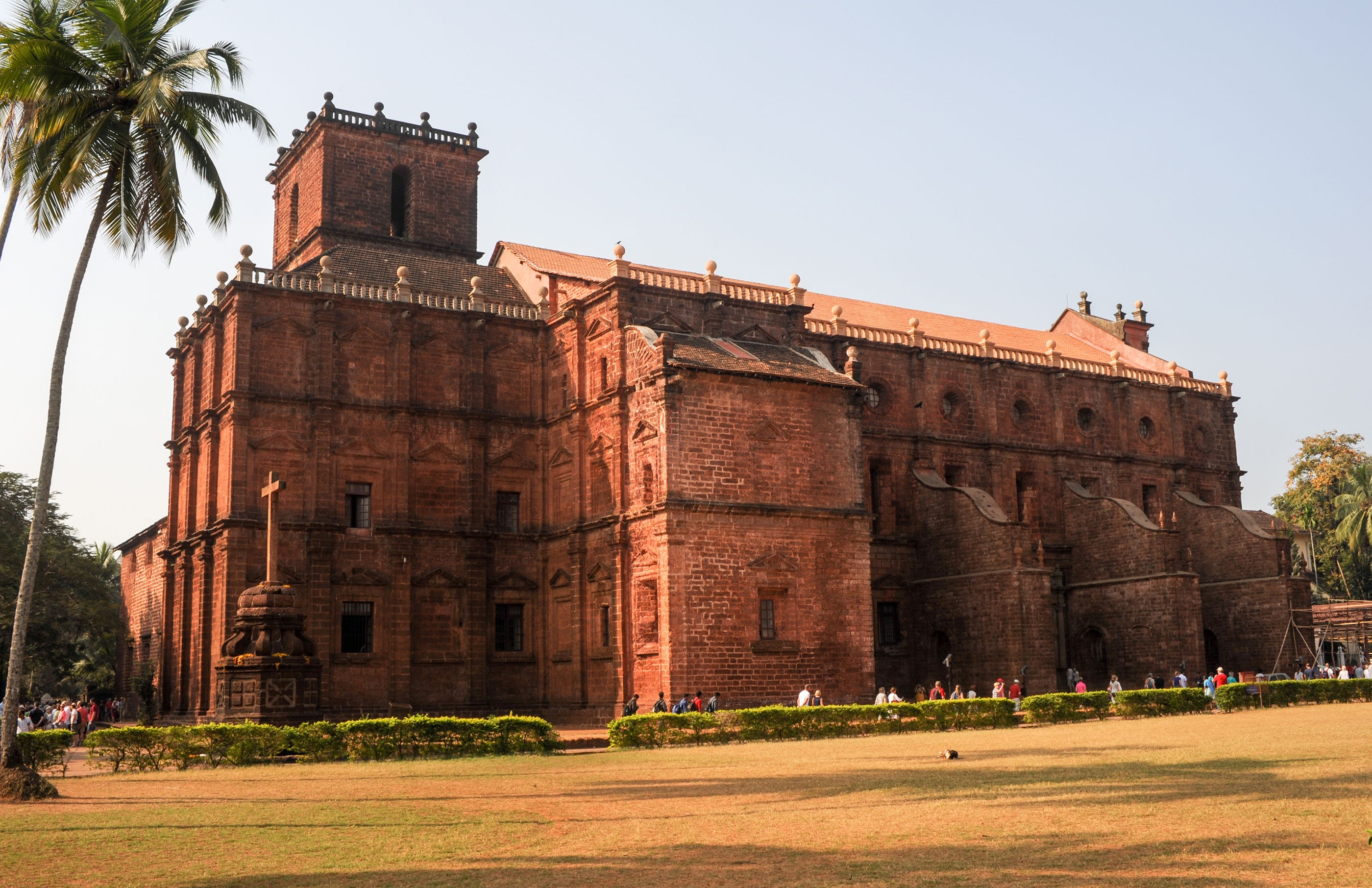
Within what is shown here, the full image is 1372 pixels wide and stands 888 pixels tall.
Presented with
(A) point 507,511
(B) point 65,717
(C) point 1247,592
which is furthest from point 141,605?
(C) point 1247,592

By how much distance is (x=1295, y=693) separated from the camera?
113ft

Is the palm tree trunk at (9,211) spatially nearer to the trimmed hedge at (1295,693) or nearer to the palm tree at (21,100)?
the palm tree at (21,100)

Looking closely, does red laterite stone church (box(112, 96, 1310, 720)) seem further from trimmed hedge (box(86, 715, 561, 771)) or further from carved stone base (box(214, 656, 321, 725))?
trimmed hedge (box(86, 715, 561, 771))

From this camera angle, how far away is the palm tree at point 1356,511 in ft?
203

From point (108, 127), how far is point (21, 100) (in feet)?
3.88

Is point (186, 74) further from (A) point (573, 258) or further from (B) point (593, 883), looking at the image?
(A) point (573, 258)

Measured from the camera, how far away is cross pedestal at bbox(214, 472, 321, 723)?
2372 centimetres

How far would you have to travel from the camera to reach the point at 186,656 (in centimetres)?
3700

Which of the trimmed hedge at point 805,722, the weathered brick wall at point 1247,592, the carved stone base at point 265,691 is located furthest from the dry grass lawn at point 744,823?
the weathered brick wall at point 1247,592

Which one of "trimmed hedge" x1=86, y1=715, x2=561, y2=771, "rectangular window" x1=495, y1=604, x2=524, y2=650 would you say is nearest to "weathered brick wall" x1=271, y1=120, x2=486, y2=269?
"rectangular window" x1=495, y1=604, x2=524, y2=650

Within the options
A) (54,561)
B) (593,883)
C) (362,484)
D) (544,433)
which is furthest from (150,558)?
(593,883)

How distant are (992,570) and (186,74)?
92.2 feet

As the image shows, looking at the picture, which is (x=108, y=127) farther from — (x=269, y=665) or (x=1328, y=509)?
(x=1328, y=509)

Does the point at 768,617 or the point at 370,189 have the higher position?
the point at 370,189
